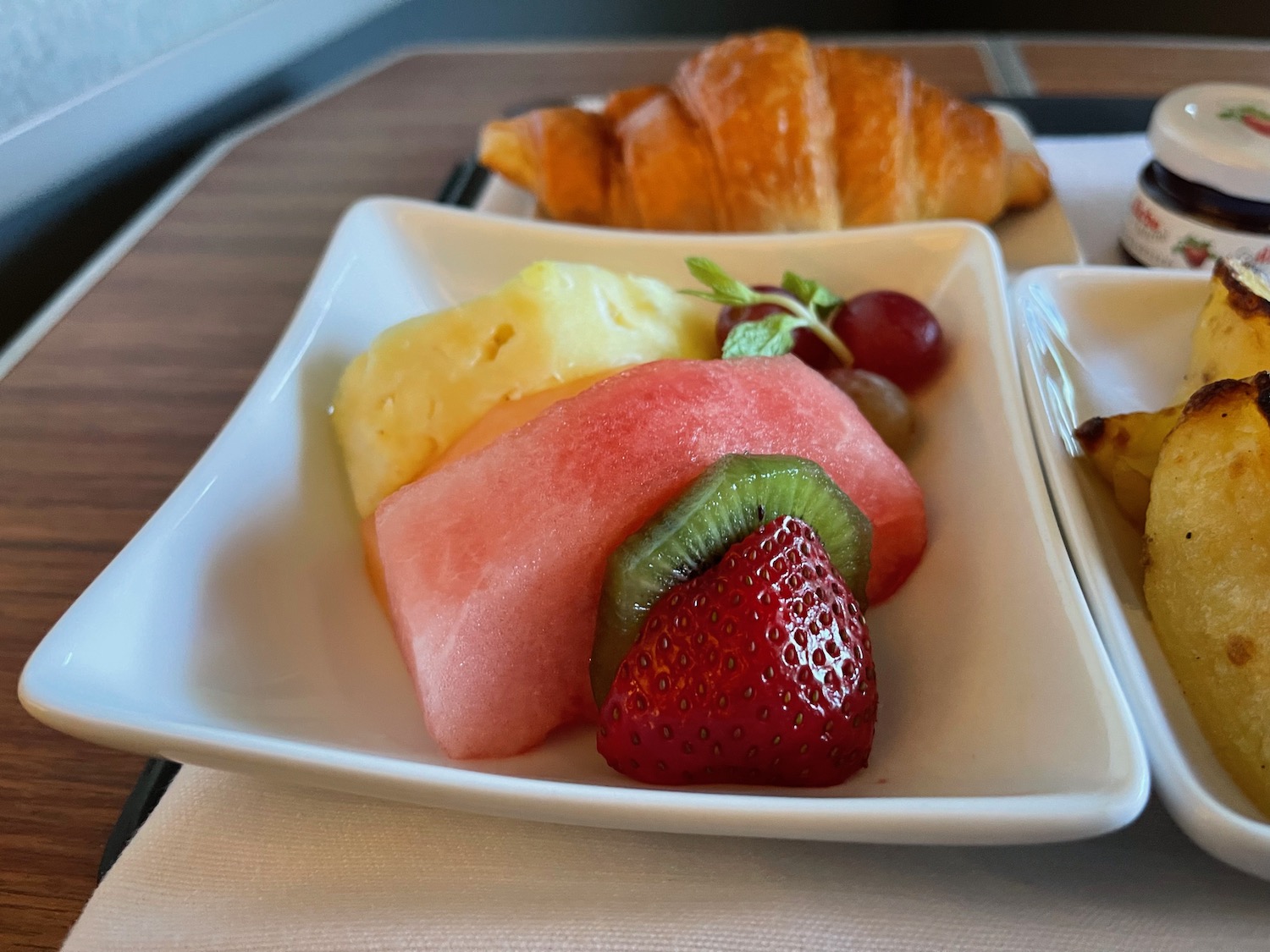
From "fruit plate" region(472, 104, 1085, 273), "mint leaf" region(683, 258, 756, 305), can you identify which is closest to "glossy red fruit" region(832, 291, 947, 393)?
"mint leaf" region(683, 258, 756, 305)

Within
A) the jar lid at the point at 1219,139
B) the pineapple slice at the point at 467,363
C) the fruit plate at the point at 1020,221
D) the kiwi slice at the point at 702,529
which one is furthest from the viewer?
the fruit plate at the point at 1020,221

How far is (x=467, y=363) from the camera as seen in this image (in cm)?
90

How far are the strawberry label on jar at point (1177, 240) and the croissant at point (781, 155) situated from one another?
0.55 ft

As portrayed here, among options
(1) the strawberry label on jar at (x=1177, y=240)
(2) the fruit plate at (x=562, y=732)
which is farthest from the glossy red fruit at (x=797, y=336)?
(1) the strawberry label on jar at (x=1177, y=240)

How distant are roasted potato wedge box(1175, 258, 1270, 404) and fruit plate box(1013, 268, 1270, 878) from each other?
84 mm

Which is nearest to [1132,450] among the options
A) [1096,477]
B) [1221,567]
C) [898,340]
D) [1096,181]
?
[1096,477]

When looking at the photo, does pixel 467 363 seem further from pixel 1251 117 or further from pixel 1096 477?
pixel 1251 117

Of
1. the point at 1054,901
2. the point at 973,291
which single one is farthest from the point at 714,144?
the point at 1054,901

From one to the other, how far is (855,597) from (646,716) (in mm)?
251

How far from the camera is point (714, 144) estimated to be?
1392 millimetres

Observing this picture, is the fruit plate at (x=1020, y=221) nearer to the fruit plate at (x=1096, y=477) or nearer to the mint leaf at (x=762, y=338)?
the fruit plate at (x=1096, y=477)

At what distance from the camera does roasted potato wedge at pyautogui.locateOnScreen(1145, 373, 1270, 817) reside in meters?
0.60

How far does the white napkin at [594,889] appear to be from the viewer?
23.3 inches

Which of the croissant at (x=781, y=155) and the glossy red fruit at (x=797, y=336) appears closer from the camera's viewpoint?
the glossy red fruit at (x=797, y=336)
